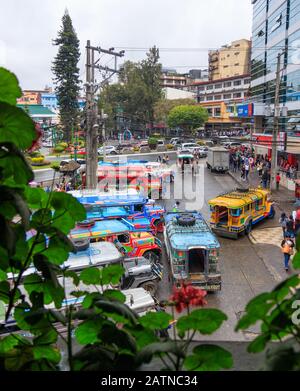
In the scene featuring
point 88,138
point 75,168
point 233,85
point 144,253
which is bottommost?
point 144,253

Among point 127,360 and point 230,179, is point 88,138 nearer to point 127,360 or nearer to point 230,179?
point 230,179

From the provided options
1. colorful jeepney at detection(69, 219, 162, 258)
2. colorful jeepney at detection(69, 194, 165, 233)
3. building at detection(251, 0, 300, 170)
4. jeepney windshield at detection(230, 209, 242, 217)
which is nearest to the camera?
colorful jeepney at detection(69, 219, 162, 258)

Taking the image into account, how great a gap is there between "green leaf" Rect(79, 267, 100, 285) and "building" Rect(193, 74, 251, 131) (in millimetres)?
67114

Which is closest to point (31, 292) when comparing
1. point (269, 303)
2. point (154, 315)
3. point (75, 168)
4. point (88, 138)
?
point (154, 315)

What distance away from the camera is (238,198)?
16.1 meters

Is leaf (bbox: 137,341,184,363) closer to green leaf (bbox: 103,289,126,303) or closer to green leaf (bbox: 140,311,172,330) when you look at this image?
green leaf (bbox: 140,311,172,330)

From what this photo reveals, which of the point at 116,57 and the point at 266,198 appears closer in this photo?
the point at 266,198

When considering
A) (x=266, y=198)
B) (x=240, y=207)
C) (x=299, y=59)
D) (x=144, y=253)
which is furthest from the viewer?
(x=299, y=59)

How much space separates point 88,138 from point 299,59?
17.5m

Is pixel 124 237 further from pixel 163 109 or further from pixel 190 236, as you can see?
pixel 163 109

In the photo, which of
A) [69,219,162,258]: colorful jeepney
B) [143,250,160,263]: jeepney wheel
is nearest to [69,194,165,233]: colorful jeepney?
[69,219,162,258]: colorful jeepney

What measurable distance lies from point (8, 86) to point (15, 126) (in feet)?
0.53

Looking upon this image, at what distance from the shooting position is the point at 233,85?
231 ft

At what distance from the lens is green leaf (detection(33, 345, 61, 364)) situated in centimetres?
147
